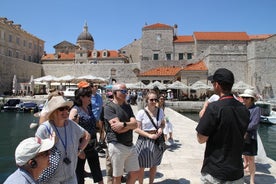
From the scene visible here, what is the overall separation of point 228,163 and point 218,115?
432 millimetres

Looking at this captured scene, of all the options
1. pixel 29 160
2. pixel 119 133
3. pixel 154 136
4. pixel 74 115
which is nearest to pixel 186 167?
pixel 154 136

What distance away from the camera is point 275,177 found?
3.98 m

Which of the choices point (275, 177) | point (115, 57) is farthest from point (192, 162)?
point (115, 57)

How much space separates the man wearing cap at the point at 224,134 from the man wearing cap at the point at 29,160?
1275 millimetres

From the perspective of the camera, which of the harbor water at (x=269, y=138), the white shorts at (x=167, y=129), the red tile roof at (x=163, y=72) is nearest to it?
the white shorts at (x=167, y=129)

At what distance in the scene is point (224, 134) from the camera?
208cm

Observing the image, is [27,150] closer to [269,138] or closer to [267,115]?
[269,138]

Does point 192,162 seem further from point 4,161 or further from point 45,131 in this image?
point 4,161

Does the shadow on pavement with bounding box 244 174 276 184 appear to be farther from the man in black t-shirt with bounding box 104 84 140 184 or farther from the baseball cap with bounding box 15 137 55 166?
the baseball cap with bounding box 15 137 55 166

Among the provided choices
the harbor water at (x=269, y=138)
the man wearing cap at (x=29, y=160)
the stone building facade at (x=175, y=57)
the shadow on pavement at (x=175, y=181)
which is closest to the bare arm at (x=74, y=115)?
the man wearing cap at (x=29, y=160)

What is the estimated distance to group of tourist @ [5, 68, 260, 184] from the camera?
1.69 metres

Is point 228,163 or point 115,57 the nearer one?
point 228,163

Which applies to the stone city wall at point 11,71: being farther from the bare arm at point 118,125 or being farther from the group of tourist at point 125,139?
the bare arm at point 118,125

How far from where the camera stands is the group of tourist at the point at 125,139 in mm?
1690
